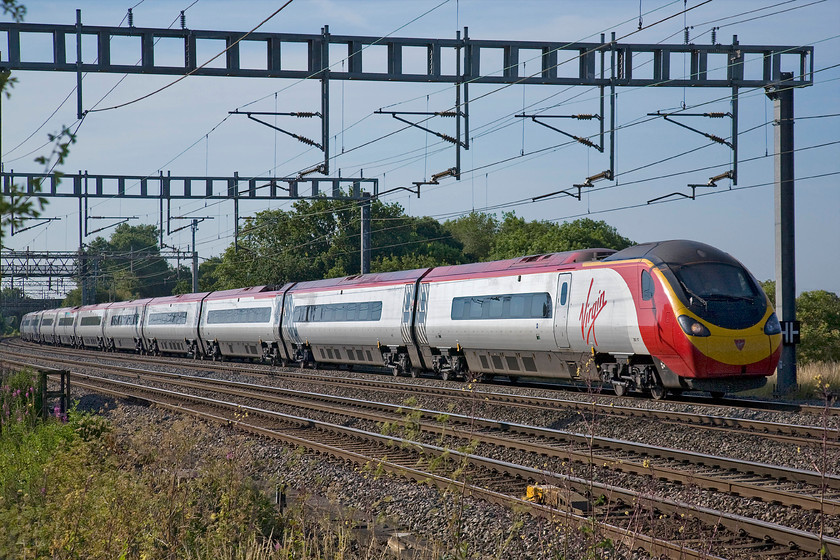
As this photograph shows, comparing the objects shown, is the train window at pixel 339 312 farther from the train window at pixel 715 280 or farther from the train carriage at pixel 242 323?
the train window at pixel 715 280

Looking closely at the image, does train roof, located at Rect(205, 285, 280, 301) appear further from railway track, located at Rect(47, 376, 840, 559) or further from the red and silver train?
railway track, located at Rect(47, 376, 840, 559)

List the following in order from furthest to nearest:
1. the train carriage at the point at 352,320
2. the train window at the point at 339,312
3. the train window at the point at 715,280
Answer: the train window at the point at 339,312
the train carriage at the point at 352,320
the train window at the point at 715,280

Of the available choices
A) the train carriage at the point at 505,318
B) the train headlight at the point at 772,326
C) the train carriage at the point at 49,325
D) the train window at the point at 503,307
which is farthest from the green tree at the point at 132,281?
the train headlight at the point at 772,326

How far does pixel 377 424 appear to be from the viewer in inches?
562

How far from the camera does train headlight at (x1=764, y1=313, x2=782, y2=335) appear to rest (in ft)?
51.1

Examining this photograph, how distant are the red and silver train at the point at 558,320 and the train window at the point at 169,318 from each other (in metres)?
9.46

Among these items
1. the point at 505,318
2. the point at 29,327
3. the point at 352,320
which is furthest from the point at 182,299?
the point at 29,327

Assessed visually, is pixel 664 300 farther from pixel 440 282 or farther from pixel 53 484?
pixel 53 484

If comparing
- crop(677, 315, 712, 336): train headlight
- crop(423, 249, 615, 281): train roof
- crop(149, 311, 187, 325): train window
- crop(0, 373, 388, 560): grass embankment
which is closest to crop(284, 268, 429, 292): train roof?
crop(423, 249, 615, 281): train roof

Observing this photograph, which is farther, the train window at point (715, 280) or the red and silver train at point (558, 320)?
the train window at point (715, 280)

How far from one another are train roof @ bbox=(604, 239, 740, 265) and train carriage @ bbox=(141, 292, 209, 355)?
26.8m

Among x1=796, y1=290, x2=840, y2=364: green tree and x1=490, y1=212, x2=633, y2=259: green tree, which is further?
x1=490, y1=212, x2=633, y2=259: green tree

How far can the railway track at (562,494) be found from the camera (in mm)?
6492

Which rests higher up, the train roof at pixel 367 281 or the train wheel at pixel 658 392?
the train roof at pixel 367 281
